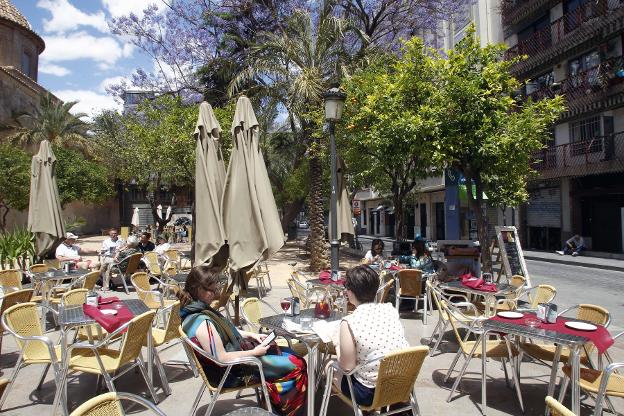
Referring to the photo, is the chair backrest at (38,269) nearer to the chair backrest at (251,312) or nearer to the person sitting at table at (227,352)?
the chair backrest at (251,312)

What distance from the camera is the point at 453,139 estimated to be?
816cm

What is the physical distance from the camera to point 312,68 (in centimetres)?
1297

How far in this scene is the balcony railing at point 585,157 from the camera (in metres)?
18.6

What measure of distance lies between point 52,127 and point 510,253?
99.0 feet

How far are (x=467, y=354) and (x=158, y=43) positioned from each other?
20.6 meters

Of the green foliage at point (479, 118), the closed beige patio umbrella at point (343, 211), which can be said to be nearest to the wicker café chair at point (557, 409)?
the closed beige patio umbrella at point (343, 211)

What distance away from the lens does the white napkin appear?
3.34 meters

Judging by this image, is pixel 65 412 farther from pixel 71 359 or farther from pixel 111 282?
pixel 111 282

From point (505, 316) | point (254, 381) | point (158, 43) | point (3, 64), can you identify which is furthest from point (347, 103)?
point (3, 64)

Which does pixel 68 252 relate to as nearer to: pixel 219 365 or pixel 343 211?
pixel 343 211

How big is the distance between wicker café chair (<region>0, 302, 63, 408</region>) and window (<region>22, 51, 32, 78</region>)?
Result: 3487 centimetres

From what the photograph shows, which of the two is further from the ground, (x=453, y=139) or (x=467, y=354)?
(x=453, y=139)

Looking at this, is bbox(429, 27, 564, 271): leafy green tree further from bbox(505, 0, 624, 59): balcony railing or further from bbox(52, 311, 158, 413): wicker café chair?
bbox(505, 0, 624, 59): balcony railing

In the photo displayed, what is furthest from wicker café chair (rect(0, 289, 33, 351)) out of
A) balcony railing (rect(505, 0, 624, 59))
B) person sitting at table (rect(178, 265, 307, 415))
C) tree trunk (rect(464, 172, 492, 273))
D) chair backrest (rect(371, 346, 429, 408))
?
balcony railing (rect(505, 0, 624, 59))
